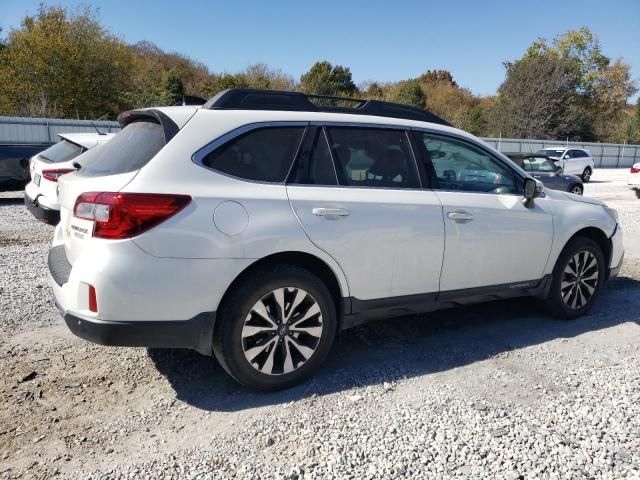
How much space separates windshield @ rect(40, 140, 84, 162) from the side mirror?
22.4 ft

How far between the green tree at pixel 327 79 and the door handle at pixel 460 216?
46.4 metres

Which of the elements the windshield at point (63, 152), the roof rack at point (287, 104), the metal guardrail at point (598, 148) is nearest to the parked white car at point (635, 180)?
the roof rack at point (287, 104)

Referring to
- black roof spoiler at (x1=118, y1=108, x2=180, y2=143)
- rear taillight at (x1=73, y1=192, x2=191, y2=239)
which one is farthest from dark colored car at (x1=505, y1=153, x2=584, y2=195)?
rear taillight at (x1=73, y1=192, x2=191, y2=239)

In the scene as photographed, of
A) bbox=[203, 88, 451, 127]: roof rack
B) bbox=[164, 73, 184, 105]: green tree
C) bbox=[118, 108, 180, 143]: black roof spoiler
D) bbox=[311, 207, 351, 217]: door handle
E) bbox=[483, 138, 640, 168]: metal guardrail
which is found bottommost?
bbox=[311, 207, 351, 217]: door handle

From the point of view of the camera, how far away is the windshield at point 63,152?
8.21 metres

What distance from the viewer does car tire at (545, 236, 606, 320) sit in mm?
4664

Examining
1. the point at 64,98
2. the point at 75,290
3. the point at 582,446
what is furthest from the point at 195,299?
the point at 64,98

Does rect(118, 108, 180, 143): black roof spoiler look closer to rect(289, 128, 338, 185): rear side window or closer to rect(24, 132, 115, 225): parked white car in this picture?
rect(289, 128, 338, 185): rear side window

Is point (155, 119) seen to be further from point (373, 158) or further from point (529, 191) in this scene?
point (529, 191)

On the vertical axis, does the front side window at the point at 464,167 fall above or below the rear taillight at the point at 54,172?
above

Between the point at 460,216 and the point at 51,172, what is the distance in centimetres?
636

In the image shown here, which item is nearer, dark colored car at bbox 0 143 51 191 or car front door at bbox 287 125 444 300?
car front door at bbox 287 125 444 300

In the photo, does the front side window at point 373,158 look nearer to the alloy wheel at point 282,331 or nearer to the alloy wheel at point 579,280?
the alloy wheel at point 282,331

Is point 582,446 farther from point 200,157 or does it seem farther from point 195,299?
point 200,157
